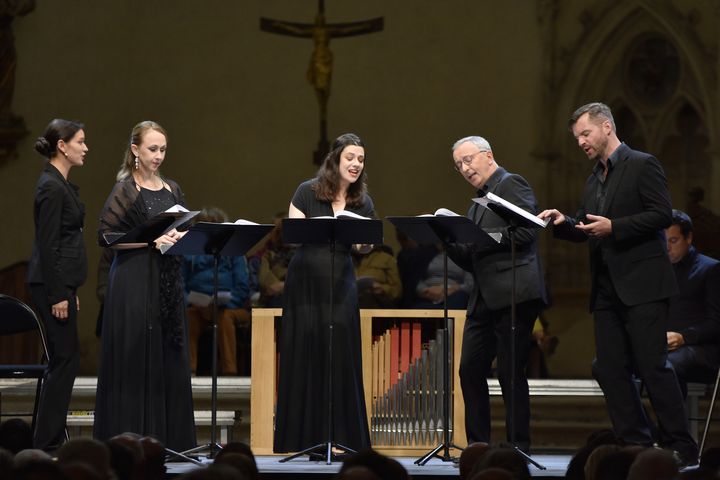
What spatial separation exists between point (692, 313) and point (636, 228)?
1584mm

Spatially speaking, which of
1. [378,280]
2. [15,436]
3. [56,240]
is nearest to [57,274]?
[56,240]

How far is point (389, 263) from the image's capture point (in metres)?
9.98

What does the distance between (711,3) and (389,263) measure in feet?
13.3

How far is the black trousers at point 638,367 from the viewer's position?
5.79 m

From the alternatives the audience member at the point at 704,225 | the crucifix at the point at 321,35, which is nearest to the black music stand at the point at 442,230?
the audience member at the point at 704,225

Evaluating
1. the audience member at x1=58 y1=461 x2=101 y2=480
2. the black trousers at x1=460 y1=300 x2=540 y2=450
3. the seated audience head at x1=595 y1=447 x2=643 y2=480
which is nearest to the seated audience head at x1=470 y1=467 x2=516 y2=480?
the seated audience head at x1=595 y1=447 x2=643 y2=480

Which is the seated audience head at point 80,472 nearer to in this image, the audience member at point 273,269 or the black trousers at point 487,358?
the black trousers at point 487,358

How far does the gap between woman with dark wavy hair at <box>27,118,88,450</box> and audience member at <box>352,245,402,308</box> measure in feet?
10.8

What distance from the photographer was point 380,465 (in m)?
3.96

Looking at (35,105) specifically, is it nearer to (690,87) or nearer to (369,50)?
(369,50)

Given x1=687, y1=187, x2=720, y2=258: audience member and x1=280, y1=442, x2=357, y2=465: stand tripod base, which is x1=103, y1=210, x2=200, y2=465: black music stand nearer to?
x1=280, y1=442, x2=357, y2=465: stand tripod base

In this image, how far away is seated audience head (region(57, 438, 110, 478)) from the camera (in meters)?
3.89

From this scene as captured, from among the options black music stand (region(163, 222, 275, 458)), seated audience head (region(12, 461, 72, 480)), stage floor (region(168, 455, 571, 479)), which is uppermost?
black music stand (region(163, 222, 275, 458))

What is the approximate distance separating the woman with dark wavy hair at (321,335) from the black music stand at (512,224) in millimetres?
842
